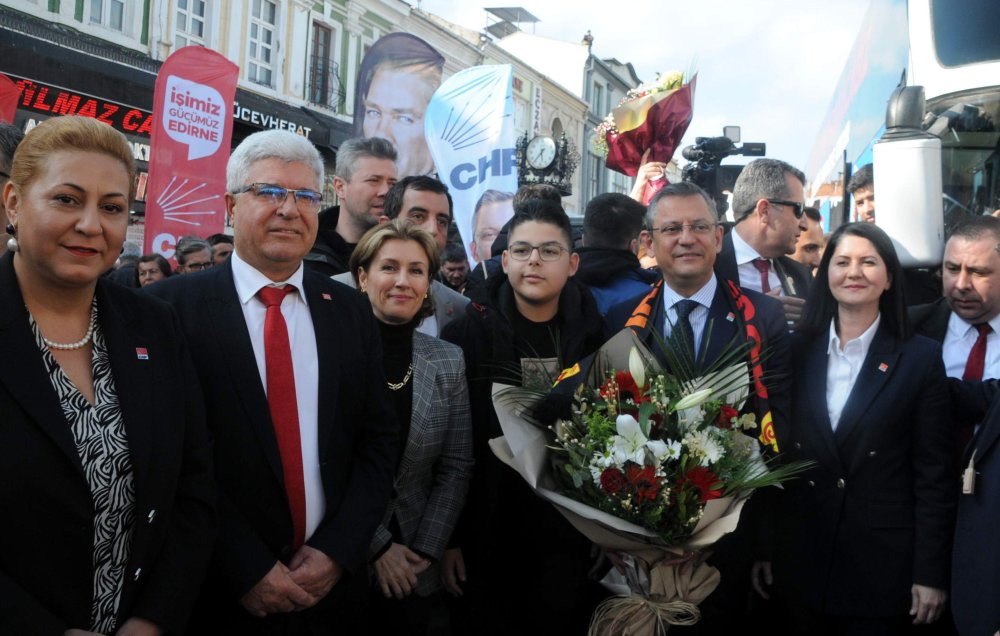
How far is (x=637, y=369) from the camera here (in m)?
2.64

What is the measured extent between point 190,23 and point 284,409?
1766 centimetres

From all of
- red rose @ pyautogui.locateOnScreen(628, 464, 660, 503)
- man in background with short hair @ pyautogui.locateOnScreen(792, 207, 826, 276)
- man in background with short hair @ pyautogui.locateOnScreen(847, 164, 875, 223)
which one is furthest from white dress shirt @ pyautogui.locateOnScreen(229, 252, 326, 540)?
man in background with short hair @ pyautogui.locateOnScreen(792, 207, 826, 276)

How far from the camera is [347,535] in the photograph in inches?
98.7

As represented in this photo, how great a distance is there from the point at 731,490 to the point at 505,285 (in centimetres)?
141

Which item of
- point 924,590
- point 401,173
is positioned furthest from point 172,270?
point 924,590

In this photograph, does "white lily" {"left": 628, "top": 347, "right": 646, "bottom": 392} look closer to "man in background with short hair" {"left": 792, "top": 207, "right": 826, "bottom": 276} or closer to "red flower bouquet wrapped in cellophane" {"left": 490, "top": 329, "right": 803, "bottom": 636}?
"red flower bouquet wrapped in cellophane" {"left": 490, "top": 329, "right": 803, "bottom": 636}

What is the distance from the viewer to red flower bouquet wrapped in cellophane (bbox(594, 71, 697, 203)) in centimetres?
544

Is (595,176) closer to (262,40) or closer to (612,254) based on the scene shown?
(262,40)

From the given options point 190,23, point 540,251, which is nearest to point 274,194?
point 540,251

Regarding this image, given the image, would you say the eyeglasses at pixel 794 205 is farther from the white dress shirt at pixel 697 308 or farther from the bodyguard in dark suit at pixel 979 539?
the bodyguard in dark suit at pixel 979 539

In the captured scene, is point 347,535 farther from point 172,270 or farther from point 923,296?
point 172,270

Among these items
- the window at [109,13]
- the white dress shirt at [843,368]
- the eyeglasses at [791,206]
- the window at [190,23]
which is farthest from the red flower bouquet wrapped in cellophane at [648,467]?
the window at [190,23]

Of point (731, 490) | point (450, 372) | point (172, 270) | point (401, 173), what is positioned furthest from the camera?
point (401, 173)

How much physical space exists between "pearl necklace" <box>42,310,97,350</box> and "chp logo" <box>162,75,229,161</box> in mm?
5903
